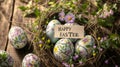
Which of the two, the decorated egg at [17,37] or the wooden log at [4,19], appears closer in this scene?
the decorated egg at [17,37]

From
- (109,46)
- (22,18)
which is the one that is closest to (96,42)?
(109,46)

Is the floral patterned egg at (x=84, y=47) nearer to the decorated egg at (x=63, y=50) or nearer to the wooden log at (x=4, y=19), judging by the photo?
the decorated egg at (x=63, y=50)

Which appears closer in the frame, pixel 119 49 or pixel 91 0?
pixel 119 49

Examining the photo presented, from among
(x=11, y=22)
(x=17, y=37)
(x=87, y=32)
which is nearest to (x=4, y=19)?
(x=11, y=22)

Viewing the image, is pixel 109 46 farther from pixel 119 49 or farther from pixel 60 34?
pixel 60 34

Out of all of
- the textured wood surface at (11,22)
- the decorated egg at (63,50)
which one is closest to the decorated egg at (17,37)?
the textured wood surface at (11,22)

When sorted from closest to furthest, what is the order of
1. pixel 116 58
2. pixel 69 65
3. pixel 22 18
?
pixel 69 65, pixel 116 58, pixel 22 18
